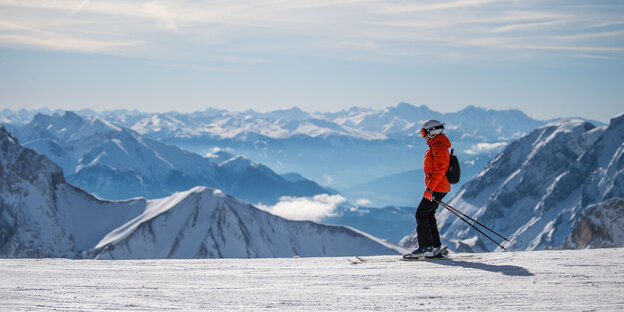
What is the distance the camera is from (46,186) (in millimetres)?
197625

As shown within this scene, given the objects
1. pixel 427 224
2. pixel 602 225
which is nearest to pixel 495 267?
pixel 427 224

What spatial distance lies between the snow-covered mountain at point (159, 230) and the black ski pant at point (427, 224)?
157 m

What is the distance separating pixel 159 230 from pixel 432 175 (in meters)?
171

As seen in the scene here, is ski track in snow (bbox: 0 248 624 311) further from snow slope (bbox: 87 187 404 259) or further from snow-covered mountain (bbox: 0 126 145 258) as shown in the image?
snow-covered mountain (bbox: 0 126 145 258)

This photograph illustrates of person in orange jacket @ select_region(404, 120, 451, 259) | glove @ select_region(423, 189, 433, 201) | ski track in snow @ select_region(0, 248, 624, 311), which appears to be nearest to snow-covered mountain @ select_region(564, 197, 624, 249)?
person in orange jacket @ select_region(404, 120, 451, 259)

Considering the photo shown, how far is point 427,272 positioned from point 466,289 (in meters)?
1.92

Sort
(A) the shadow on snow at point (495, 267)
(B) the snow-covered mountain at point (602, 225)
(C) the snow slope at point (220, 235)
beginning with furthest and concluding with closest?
(C) the snow slope at point (220, 235)
(B) the snow-covered mountain at point (602, 225)
(A) the shadow on snow at point (495, 267)

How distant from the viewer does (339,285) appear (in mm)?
13078

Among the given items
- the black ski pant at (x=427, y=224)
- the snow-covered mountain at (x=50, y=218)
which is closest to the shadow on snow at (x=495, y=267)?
the black ski pant at (x=427, y=224)

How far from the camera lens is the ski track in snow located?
11281mm

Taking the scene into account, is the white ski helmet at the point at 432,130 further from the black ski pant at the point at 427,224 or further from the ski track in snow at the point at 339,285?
the ski track in snow at the point at 339,285

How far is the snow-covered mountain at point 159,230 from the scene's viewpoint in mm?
173500

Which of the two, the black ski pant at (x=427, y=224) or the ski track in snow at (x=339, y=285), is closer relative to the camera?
the ski track in snow at (x=339, y=285)

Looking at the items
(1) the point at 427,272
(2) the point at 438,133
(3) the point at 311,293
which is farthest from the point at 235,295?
(2) the point at 438,133
